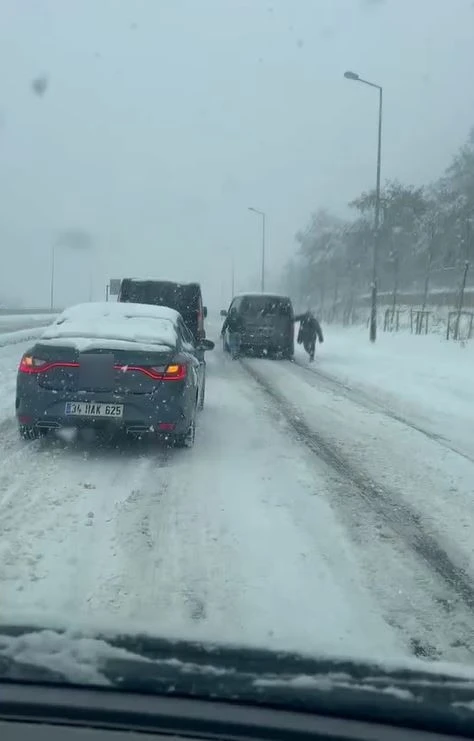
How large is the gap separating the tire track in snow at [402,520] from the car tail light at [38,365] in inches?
104

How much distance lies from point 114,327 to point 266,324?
16480 millimetres

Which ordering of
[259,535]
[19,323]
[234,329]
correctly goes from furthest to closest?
[19,323] < [234,329] < [259,535]

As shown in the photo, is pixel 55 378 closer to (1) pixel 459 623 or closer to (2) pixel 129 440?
(2) pixel 129 440

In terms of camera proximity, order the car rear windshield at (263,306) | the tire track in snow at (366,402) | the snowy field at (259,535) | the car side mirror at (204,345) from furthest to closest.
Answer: the car rear windshield at (263,306) < the car side mirror at (204,345) < the tire track in snow at (366,402) < the snowy field at (259,535)

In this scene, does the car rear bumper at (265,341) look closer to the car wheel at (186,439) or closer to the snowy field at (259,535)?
the snowy field at (259,535)

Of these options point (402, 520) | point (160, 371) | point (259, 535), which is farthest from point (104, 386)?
point (402, 520)

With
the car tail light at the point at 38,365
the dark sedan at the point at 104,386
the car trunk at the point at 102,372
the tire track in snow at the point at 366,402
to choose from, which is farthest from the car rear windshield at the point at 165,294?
the car trunk at the point at 102,372

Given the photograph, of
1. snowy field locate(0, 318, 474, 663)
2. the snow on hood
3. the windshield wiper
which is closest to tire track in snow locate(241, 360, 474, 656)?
snowy field locate(0, 318, 474, 663)

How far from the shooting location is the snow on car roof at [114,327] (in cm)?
822

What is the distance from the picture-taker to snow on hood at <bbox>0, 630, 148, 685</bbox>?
2381 mm

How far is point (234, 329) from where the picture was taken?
82.7 feet

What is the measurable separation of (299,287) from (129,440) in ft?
226

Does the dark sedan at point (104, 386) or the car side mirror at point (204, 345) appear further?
the car side mirror at point (204, 345)

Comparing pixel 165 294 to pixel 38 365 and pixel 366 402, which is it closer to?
pixel 366 402
